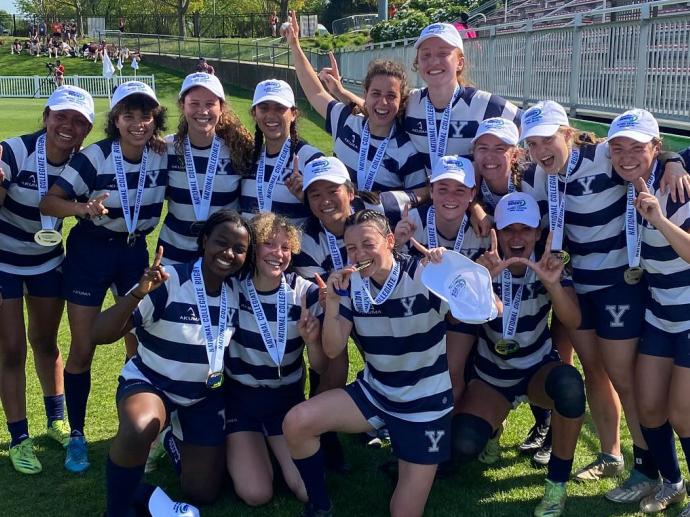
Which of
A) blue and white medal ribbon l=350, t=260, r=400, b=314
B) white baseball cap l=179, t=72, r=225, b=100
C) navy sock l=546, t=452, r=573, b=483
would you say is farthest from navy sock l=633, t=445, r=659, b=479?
white baseball cap l=179, t=72, r=225, b=100

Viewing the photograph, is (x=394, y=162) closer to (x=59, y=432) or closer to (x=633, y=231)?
(x=633, y=231)

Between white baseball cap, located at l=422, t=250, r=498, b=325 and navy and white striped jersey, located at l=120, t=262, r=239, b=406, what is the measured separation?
1191mm

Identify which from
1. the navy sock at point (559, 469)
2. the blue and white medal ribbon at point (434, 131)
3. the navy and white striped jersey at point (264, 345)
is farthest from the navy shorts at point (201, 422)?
the blue and white medal ribbon at point (434, 131)

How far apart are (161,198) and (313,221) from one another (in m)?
0.98

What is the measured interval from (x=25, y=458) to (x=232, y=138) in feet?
7.52

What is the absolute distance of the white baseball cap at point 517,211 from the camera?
397 cm

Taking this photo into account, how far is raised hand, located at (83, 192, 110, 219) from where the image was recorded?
420 cm

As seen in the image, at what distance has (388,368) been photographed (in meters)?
3.92

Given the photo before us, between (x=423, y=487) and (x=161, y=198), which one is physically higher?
(x=161, y=198)

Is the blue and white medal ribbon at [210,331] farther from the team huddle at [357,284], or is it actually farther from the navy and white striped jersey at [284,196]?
the navy and white striped jersey at [284,196]

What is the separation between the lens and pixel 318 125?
22609 mm

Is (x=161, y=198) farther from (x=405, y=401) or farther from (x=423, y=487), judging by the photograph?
(x=423, y=487)

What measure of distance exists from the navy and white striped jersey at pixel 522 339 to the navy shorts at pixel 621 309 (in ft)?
0.70

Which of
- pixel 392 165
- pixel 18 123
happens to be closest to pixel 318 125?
pixel 18 123
